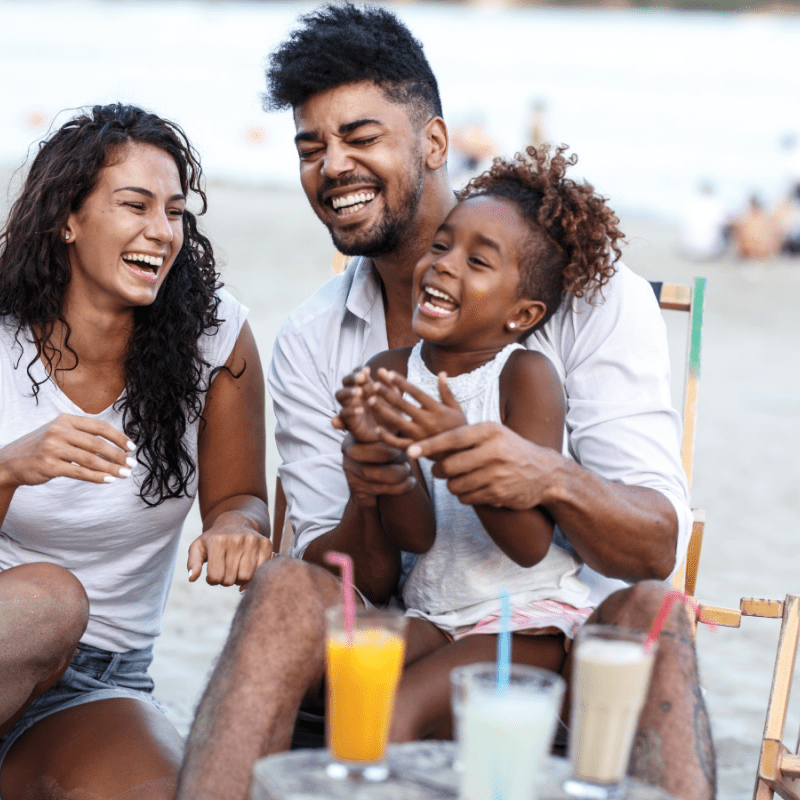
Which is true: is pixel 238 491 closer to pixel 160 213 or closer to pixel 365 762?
pixel 160 213

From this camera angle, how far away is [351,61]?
109 inches

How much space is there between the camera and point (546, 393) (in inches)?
89.2

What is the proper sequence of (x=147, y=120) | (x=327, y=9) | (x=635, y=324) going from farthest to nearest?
1. (x=327, y=9)
2. (x=147, y=120)
3. (x=635, y=324)

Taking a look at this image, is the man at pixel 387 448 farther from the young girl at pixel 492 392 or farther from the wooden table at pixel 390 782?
the wooden table at pixel 390 782

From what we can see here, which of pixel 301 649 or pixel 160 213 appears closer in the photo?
pixel 301 649

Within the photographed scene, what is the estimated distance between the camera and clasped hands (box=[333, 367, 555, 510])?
75.2 inches

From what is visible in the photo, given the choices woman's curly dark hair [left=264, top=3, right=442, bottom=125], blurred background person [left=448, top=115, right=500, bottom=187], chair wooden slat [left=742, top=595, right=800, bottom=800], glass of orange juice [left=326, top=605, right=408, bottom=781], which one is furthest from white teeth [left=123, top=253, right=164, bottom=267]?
blurred background person [left=448, top=115, right=500, bottom=187]

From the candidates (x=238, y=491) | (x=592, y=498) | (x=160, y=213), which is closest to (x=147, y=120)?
(x=160, y=213)

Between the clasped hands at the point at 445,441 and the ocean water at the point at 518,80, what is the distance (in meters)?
19.3

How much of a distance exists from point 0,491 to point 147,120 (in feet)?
3.47

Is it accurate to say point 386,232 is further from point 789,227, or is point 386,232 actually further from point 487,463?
point 789,227

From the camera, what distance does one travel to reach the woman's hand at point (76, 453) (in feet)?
7.14

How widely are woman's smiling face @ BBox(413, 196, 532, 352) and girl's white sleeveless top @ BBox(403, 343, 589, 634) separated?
0.10m

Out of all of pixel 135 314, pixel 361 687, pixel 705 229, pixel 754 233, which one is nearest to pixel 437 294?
pixel 135 314
